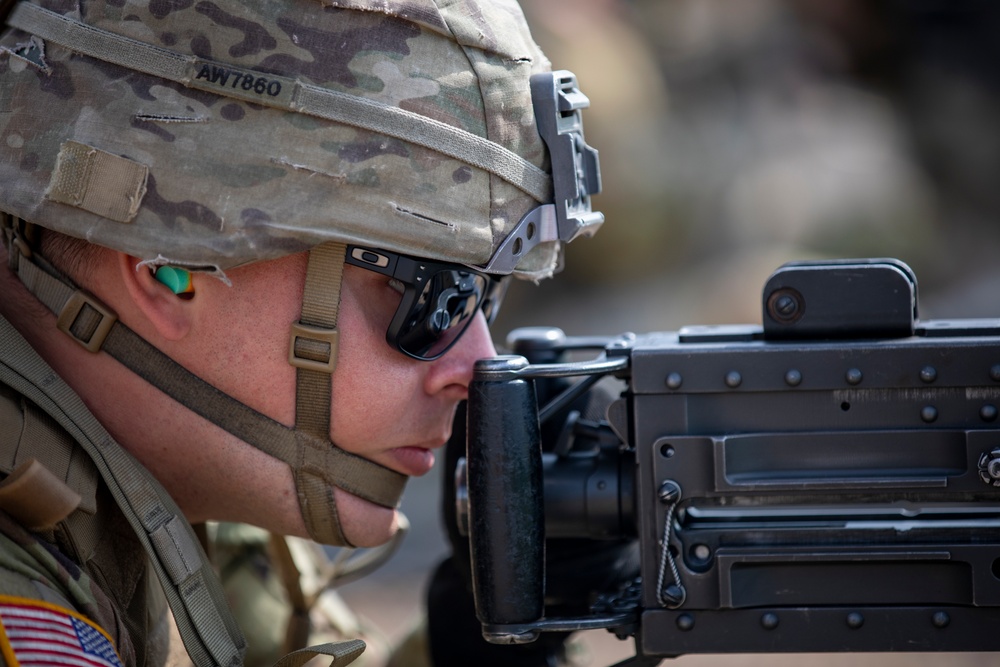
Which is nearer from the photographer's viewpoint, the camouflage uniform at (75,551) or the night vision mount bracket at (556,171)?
the camouflage uniform at (75,551)

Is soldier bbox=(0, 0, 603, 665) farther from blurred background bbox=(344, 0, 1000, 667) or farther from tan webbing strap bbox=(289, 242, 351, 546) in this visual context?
blurred background bbox=(344, 0, 1000, 667)

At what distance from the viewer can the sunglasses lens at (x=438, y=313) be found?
191cm

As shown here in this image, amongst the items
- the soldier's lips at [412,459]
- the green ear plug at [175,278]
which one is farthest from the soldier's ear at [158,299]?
the soldier's lips at [412,459]

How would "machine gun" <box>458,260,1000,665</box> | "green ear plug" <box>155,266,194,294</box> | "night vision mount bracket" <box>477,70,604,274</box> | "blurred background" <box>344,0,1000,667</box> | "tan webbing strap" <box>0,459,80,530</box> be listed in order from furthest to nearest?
"blurred background" <box>344,0,1000,667</box>
"night vision mount bracket" <box>477,70,604,274</box>
"green ear plug" <box>155,266,194,294</box>
"machine gun" <box>458,260,1000,665</box>
"tan webbing strap" <box>0,459,80,530</box>

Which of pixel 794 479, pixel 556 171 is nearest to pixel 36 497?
pixel 556 171

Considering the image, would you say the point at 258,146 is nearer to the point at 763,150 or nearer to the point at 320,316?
the point at 320,316

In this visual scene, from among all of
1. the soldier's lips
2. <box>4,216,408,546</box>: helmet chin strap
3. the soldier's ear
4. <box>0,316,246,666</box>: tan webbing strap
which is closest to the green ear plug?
the soldier's ear

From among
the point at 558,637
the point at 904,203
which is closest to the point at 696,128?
the point at 904,203

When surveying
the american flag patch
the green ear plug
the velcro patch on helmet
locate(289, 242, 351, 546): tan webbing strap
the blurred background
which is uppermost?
the blurred background

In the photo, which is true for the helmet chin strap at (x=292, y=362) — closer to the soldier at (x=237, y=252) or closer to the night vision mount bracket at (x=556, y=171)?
the soldier at (x=237, y=252)

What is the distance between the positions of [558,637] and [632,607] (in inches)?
19.4

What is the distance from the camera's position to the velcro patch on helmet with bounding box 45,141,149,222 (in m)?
1.78

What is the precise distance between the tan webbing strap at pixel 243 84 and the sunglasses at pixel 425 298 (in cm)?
21

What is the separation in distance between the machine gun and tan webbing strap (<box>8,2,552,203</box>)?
0.42 m
